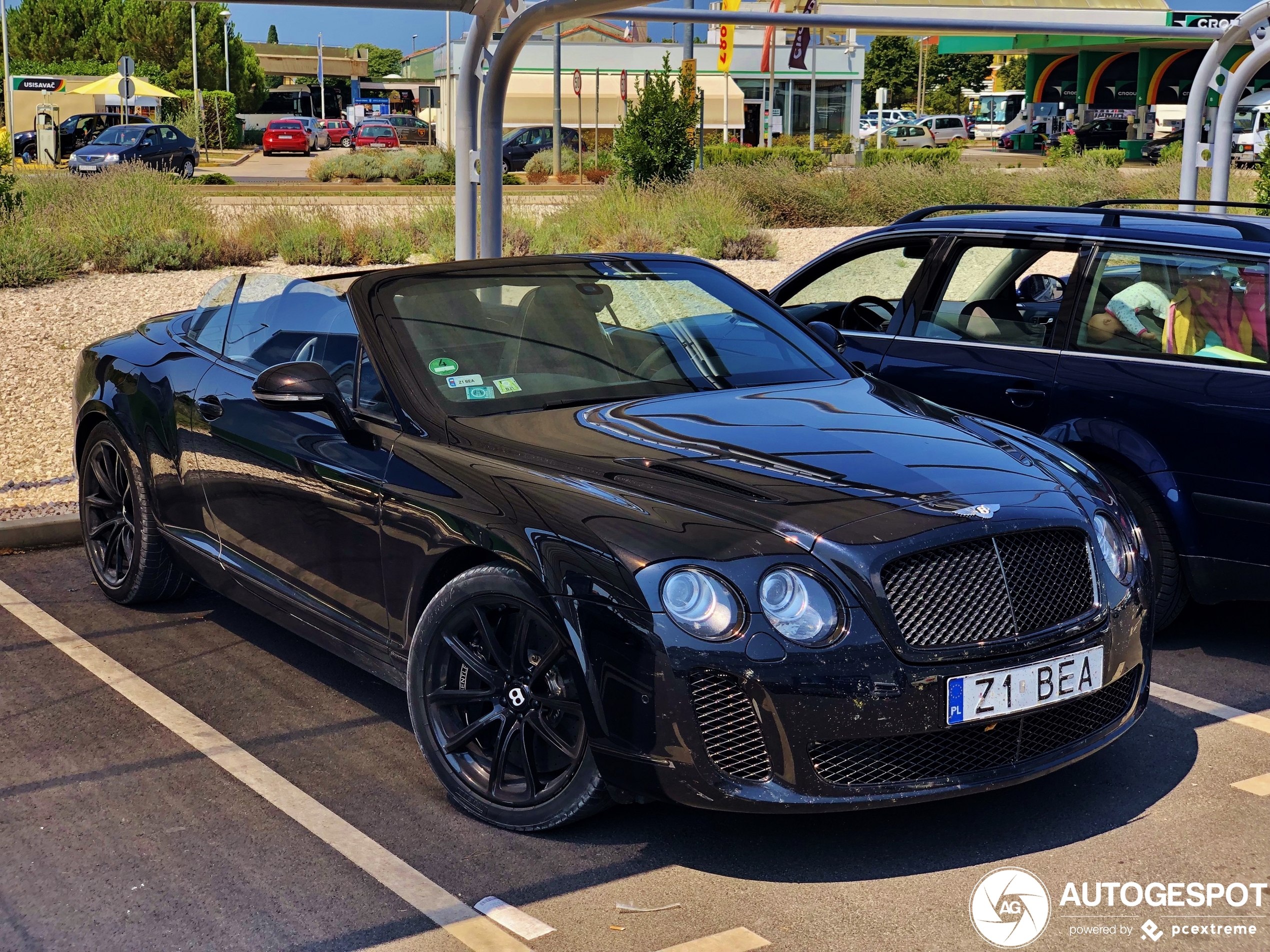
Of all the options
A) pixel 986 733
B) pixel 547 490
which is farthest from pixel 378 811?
pixel 986 733

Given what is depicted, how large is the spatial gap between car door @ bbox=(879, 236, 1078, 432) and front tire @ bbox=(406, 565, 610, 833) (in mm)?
2941

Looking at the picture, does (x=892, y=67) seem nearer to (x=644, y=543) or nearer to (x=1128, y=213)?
(x=1128, y=213)

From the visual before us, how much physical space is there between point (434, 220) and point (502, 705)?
14.9 m

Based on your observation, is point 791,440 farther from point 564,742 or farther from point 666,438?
point 564,742

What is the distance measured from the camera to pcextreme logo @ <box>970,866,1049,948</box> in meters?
3.49

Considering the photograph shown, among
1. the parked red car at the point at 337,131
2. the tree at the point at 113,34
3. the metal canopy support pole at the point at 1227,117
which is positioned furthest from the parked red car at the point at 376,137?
the metal canopy support pole at the point at 1227,117

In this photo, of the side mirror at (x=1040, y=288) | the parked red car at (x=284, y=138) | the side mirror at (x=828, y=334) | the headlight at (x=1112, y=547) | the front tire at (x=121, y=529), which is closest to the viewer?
the headlight at (x=1112, y=547)

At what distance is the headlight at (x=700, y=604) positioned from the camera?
3.57 m

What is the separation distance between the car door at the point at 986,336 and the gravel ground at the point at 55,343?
4.42 meters

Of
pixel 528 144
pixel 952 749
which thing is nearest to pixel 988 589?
pixel 952 749

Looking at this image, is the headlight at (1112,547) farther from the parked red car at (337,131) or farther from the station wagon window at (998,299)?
the parked red car at (337,131)

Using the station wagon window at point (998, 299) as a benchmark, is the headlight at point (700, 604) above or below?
below

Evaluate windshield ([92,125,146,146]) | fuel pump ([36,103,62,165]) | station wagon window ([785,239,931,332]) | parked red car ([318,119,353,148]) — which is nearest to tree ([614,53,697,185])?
windshield ([92,125,146,146])
